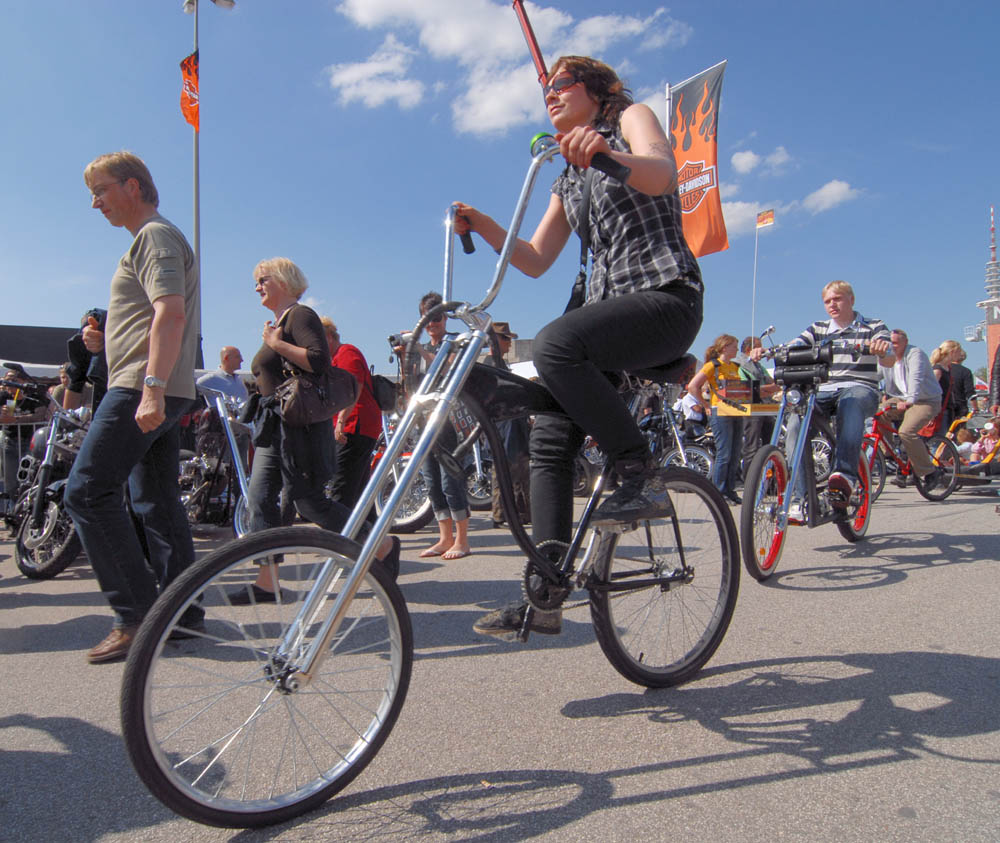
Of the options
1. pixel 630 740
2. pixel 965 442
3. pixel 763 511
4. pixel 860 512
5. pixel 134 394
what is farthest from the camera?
pixel 965 442

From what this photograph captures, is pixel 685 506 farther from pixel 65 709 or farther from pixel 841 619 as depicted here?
pixel 65 709

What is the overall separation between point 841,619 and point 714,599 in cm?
103

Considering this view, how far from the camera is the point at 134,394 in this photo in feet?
10.1

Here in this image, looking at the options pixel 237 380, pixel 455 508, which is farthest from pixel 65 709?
pixel 237 380

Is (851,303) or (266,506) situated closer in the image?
(266,506)

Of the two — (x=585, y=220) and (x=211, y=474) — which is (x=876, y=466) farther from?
(x=211, y=474)

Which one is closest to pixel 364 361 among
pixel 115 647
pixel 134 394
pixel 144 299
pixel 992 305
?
pixel 144 299

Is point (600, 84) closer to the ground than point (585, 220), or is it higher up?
higher up

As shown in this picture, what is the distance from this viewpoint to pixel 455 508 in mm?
5480

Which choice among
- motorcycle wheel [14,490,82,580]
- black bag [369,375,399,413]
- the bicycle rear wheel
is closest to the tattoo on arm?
black bag [369,375,399,413]

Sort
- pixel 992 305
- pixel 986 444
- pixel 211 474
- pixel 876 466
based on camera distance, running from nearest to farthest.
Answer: pixel 211 474
pixel 876 466
pixel 986 444
pixel 992 305

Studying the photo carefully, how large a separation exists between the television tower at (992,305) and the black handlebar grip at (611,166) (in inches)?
1164

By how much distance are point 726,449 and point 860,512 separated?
9.69ft

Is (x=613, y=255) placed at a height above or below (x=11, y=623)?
above
